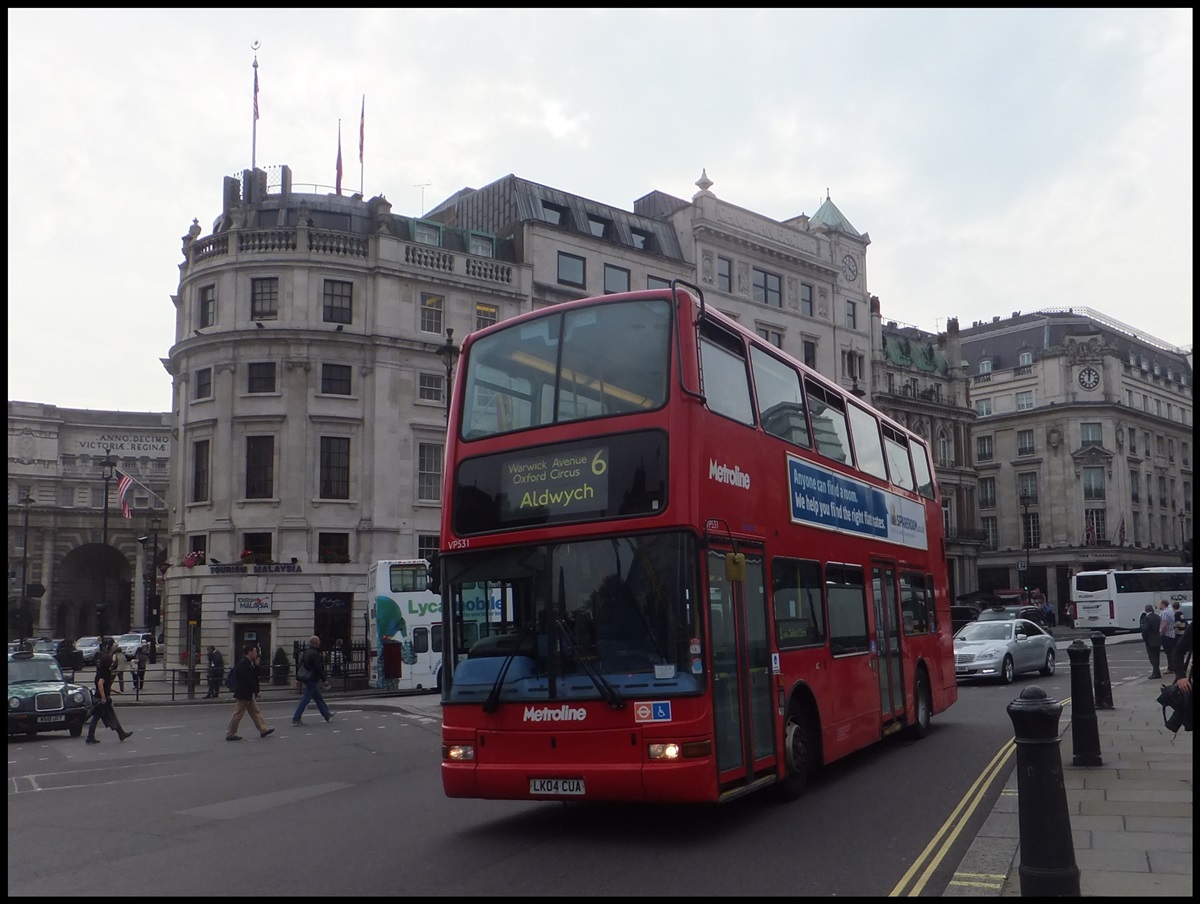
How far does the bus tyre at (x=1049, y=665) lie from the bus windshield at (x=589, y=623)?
21.1m

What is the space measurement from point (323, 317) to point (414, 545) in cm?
906

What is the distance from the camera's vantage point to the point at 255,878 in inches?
301

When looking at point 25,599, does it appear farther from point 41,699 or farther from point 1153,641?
point 1153,641

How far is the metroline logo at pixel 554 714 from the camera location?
28.1 feet

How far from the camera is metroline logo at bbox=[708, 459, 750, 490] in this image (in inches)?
357

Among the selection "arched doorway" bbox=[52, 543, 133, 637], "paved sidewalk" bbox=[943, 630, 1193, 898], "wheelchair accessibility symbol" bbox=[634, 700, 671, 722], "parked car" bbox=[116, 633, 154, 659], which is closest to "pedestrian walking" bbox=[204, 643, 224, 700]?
"parked car" bbox=[116, 633, 154, 659]

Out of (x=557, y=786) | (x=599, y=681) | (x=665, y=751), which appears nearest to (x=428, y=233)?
(x=599, y=681)

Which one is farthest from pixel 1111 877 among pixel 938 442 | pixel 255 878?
pixel 938 442

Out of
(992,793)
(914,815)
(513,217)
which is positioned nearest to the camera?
(914,815)

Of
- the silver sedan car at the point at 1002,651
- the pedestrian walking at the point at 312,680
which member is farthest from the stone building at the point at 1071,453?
the pedestrian walking at the point at 312,680

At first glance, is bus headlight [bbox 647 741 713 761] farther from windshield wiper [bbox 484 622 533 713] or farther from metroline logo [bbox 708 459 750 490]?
metroline logo [bbox 708 459 750 490]

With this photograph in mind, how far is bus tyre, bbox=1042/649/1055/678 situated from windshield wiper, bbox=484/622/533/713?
21.3m

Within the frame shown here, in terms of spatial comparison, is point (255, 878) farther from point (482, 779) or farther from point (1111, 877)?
point (1111, 877)

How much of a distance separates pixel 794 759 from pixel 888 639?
4160mm
